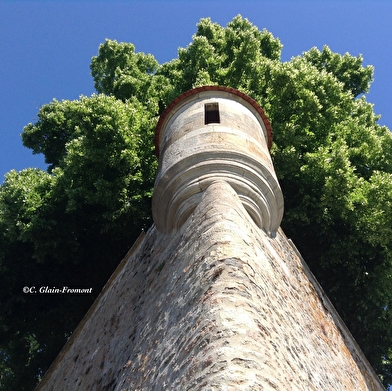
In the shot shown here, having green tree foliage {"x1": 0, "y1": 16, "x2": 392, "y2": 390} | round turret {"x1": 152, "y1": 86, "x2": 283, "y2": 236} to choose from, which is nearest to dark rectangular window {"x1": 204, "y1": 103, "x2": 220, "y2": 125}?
round turret {"x1": 152, "y1": 86, "x2": 283, "y2": 236}

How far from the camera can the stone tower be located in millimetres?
3307

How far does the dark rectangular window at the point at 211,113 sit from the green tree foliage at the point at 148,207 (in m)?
3.08

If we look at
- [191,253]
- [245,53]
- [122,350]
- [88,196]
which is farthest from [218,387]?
[245,53]

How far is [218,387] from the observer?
2783mm

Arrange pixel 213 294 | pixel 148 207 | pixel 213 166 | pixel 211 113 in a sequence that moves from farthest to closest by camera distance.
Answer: pixel 148 207
pixel 211 113
pixel 213 166
pixel 213 294

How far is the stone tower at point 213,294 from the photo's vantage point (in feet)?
10.8

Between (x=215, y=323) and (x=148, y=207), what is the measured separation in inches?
282

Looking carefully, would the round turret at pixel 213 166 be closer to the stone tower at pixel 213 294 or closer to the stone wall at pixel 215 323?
the stone tower at pixel 213 294

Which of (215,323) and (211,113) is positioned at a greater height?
(211,113)

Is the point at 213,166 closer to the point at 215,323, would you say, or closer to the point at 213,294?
the point at 213,294

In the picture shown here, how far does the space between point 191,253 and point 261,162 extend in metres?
2.18

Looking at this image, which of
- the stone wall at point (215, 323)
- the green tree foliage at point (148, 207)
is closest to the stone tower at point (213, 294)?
the stone wall at point (215, 323)

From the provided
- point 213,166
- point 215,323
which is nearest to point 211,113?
point 213,166

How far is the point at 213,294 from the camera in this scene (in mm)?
3676
